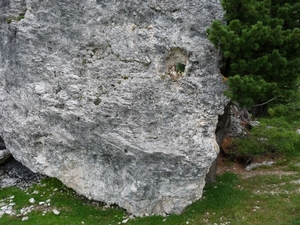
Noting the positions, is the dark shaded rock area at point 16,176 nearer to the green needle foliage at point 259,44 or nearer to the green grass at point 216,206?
the green grass at point 216,206

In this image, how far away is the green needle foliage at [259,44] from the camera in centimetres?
1123

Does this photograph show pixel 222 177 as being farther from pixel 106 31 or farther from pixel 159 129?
pixel 106 31

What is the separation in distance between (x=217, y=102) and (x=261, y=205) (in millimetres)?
4797

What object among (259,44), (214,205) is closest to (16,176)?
(214,205)

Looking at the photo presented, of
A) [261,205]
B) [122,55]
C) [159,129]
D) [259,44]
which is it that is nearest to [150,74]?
[122,55]

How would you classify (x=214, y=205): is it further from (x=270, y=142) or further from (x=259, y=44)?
(x=270, y=142)

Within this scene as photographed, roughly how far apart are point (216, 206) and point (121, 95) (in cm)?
621

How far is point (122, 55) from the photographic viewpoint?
44.4ft

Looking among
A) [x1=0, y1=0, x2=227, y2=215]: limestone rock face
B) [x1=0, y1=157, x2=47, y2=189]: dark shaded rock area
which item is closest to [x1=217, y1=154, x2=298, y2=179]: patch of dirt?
[x1=0, y1=0, x2=227, y2=215]: limestone rock face

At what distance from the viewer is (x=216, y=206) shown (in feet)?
44.3

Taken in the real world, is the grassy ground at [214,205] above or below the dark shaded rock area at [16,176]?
above

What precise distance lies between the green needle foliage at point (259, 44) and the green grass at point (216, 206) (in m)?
4.59

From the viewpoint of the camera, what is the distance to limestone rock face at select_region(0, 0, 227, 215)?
12891mm

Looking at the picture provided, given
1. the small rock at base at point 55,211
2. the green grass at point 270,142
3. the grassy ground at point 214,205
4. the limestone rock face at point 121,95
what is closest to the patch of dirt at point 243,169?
the grassy ground at point 214,205
